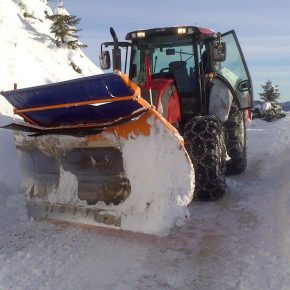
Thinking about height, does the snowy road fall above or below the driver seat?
below

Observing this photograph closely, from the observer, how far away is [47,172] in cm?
456

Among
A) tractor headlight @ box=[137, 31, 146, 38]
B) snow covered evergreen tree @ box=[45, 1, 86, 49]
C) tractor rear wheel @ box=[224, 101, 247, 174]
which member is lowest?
tractor rear wheel @ box=[224, 101, 247, 174]

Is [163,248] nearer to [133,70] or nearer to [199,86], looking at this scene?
[199,86]

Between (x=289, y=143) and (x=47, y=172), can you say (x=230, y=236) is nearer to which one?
(x=47, y=172)

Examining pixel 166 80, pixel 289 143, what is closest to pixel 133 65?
pixel 166 80

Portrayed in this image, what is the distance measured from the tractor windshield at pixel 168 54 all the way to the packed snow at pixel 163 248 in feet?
5.83

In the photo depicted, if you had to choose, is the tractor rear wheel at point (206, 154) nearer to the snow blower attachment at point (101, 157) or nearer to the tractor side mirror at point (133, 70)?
the snow blower attachment at point (101, 157)

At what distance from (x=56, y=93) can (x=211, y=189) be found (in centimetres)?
217

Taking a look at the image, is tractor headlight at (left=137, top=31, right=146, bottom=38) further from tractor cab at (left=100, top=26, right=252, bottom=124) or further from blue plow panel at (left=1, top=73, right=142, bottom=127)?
blue plow panel at (left=1, top=73, right=142, bottom=127)

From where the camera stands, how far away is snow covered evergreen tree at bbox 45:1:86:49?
18125mm

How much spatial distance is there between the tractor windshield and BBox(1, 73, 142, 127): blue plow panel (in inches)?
59.5

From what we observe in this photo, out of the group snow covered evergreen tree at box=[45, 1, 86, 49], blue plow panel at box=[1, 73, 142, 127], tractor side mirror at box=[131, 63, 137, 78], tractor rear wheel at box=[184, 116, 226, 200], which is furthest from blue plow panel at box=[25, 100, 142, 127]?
snow covered evergreen tree at box=[45, 1, 86, 49]

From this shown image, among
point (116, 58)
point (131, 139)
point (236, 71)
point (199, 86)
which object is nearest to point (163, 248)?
point (131, 139)

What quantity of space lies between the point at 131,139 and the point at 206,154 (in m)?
1.25
